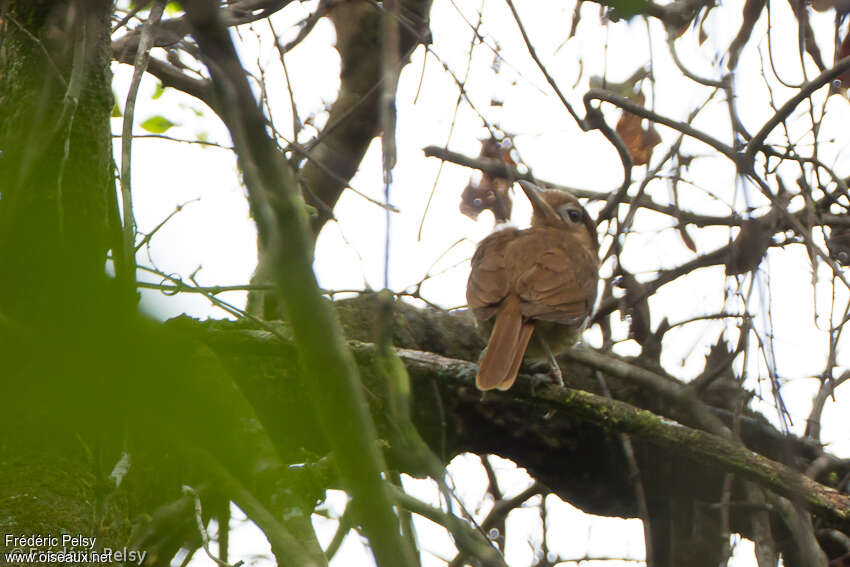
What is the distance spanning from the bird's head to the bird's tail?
4.63ft

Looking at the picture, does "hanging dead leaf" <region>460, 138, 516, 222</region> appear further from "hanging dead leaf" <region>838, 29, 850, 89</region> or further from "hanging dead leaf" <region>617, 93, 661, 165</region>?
"hanging dead leaf" <region>838, 29, 850, 89</region>

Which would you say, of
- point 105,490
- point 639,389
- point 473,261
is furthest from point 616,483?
point 105,490

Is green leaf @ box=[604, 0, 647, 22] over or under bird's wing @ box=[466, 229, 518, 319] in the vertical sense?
under

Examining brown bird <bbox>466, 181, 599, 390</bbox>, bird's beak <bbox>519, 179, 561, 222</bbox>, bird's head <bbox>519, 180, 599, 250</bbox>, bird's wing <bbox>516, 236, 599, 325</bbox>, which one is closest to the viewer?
brown bird <bbox>466, 181, 599, 390</bbox>

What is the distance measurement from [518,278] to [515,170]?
591 millimetres

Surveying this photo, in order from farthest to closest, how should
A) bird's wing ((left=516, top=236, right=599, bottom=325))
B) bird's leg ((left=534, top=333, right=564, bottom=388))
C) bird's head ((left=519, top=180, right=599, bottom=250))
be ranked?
bird's head ((left=519, top=180, right=599, bottom=250)), bird's wing ((left=516, top=236, right=599, bottom=325)), bird's leg ((left=534, top=333, right=564, bottom=388))

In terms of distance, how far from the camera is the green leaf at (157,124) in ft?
15.8

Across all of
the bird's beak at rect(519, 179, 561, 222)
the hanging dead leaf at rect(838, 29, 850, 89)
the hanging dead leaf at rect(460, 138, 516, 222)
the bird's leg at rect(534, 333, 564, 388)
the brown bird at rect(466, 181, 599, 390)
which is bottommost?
the bird's leg at rect(534, 333, 564, 388)

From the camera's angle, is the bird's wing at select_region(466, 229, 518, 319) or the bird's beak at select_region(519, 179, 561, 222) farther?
the bird's beak at select_region(519, 179, 561, 222)

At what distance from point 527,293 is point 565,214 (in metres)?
1.42

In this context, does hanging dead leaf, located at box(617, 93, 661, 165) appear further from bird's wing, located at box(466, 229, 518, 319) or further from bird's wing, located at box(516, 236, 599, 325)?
bird's wing, located at box(466, 229, 518, 319)

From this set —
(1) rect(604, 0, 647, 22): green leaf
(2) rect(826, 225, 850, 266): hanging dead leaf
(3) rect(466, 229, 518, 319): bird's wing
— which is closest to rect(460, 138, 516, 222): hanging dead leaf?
(3) rect(466, 229, 518, 319): bird's wing

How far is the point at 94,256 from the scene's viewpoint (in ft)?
2.39

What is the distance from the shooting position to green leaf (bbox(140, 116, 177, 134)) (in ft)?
15.8
